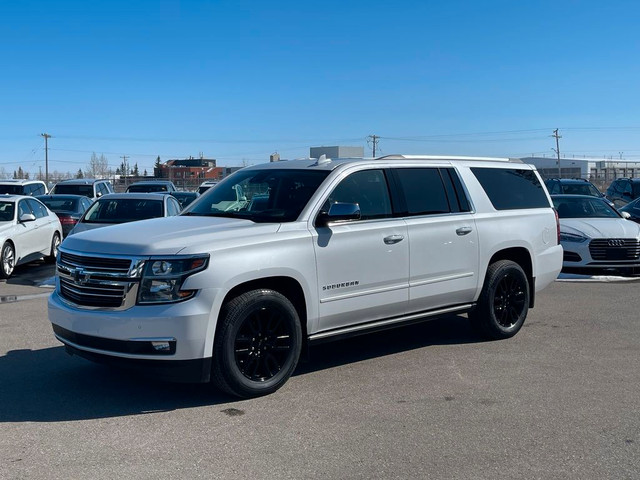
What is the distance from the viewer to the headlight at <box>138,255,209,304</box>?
5.39 meters

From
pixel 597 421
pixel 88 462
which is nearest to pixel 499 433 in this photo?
pixel 597 421

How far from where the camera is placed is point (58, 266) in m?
→ 6.14

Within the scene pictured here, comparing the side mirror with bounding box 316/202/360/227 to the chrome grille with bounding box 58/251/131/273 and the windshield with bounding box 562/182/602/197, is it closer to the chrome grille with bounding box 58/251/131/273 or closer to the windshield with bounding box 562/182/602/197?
the chrome grille with bounding box 58/251/131/273

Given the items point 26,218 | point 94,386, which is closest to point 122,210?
point 26,218

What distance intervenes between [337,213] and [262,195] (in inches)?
37.8

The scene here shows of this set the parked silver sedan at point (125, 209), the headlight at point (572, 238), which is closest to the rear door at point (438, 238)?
the headlight at point (572, 238)

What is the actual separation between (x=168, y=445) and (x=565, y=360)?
4.07 m

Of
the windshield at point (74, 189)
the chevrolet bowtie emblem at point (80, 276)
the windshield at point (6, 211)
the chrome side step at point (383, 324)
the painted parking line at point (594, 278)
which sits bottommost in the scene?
the painted parking line at point (594, 278)

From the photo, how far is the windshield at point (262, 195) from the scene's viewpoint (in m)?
6.48

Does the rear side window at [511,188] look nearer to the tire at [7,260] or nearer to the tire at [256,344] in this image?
the tire at [256,344]

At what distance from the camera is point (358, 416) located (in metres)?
5.41

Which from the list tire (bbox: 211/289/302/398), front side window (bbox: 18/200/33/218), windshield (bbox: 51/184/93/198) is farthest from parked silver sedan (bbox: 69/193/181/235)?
windshield (bbox: 51/184/93/198)

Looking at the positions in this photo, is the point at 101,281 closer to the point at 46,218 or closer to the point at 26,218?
the point at 26,218

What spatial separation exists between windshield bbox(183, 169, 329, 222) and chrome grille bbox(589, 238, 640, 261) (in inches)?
300
